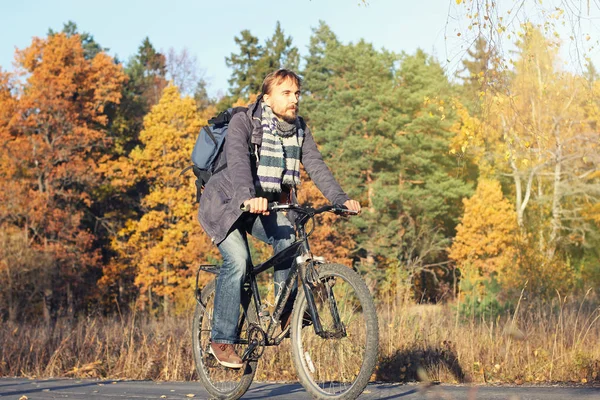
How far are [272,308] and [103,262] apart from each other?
41.4m

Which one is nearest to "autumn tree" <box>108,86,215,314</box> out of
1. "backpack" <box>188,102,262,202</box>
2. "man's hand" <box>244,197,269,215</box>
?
"backpack" <box>188,102,262,202</box>

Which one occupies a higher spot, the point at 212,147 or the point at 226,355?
the point at 212,147

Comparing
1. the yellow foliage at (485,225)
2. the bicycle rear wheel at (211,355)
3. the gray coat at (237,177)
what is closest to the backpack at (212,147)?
the gray coat at (237,177)

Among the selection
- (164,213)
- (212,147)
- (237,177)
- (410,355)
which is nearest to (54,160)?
(164,213)

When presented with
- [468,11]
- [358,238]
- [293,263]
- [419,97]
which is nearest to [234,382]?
[293,263]

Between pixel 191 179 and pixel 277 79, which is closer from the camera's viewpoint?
pixel 277 79

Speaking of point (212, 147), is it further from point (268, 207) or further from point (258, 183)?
point (268, 207)

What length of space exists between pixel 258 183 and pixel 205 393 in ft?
6.20

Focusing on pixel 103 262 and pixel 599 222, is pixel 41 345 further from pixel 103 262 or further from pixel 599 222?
pixel 599 222

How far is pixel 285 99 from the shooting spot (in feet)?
18.1

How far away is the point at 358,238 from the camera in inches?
1812

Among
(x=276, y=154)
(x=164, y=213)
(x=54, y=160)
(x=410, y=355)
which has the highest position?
(x=54, y=160)

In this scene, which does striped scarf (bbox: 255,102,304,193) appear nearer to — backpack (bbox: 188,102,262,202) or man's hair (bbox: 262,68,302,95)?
man's hair (bbox: 262,68,302,95)

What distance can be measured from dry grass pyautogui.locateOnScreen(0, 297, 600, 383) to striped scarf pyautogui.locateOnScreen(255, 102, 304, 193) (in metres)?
2.49
